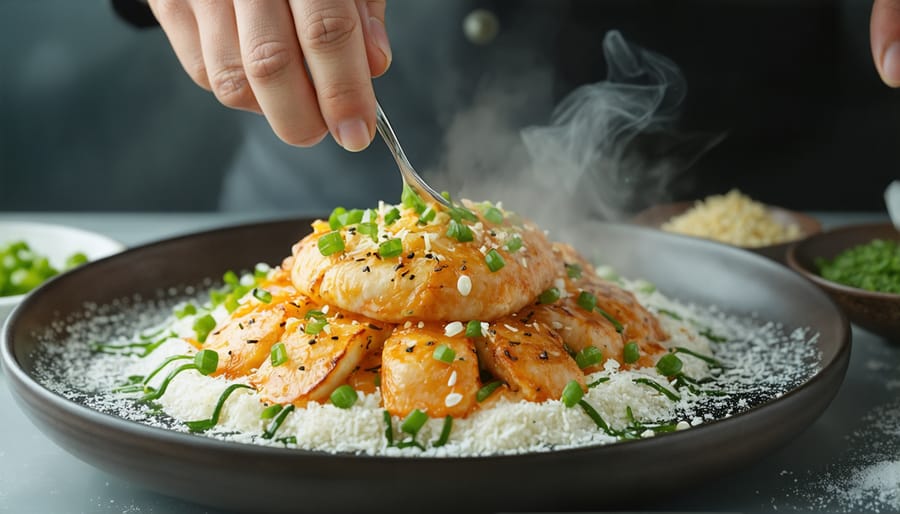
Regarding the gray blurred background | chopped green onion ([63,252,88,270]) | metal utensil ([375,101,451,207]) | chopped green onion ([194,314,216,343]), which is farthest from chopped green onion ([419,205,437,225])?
the gray blurred background

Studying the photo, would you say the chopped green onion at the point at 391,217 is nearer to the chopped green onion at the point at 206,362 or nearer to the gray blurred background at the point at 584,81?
the chopped green onion at the point at 206,362

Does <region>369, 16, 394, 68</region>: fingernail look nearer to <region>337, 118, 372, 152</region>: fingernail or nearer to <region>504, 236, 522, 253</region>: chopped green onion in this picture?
<region>337, 118, 372, 152</region>: fingernail

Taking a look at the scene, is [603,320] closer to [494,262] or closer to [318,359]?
[494,262]

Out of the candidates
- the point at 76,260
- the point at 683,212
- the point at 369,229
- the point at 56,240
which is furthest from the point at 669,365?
the point at 56,240

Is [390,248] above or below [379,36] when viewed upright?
below

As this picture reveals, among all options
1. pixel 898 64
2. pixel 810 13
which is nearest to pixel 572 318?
pixel 898 64

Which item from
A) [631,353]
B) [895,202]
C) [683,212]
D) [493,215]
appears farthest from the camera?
[683,212]

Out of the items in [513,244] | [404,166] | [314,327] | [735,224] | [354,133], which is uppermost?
[354,133]

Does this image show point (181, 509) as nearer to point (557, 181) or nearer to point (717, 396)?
point (717, 396)
